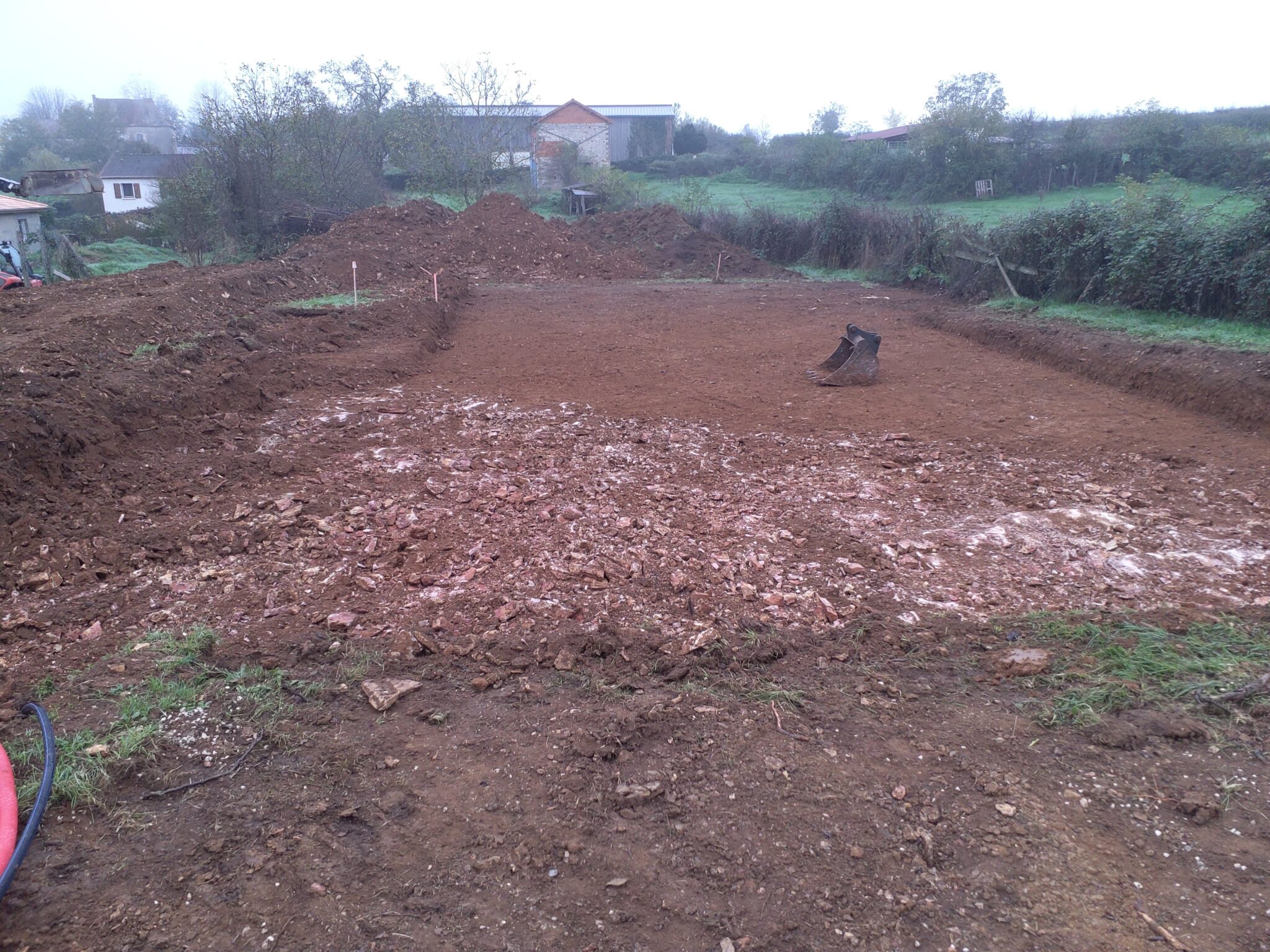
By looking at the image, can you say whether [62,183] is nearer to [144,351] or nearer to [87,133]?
[87,133]

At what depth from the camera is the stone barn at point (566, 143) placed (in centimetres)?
3866

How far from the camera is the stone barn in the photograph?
38.7 metres

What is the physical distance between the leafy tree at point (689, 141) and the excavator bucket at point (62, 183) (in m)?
33.3

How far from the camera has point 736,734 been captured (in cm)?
328

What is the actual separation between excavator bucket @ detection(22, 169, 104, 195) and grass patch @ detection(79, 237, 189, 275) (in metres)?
A: 14.4

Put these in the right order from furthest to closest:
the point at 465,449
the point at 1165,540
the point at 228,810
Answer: the point at 465,449
the point at 1165,540
the point at 228,810

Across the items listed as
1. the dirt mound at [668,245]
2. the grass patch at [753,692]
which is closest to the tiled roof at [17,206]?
the dirt mound at [668,245]

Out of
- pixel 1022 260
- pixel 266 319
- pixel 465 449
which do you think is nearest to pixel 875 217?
pixel 1022 260

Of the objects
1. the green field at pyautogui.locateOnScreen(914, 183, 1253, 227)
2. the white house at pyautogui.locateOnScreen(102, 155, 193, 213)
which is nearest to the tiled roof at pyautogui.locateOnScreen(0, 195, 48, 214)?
the white house at pyautogui.locateOnScreen(102, 155, 193, 213)

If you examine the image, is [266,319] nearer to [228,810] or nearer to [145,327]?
[145,327]

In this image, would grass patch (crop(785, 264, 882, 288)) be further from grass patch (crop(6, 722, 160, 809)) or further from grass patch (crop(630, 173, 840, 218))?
grass patch (crop(6, 722, 160, 809))

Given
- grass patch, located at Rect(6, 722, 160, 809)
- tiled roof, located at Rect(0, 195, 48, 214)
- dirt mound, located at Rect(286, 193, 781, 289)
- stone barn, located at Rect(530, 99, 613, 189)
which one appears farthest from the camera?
stone barn, located at Rect(530, 99, 613, 189)

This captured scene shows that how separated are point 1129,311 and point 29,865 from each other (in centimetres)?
1437

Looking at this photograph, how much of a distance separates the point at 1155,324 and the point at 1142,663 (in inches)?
376
